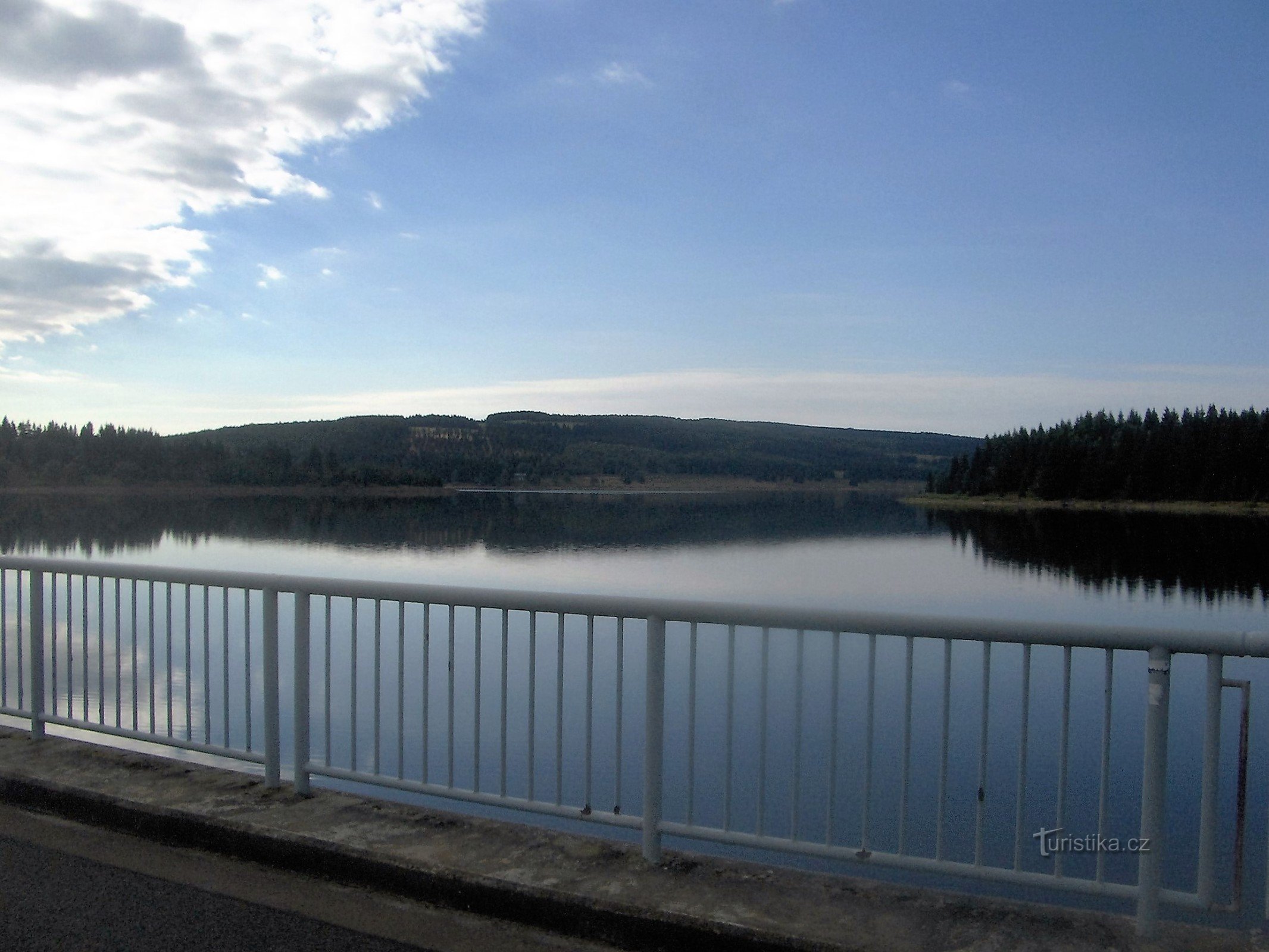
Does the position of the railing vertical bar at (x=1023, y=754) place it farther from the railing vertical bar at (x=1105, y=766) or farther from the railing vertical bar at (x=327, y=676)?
the railing vertical bar at (x=327, y=676)

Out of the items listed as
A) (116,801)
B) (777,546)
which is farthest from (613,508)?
(116,801)

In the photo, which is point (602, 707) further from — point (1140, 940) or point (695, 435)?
point (695, 435)

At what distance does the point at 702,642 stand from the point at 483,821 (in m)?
13.6

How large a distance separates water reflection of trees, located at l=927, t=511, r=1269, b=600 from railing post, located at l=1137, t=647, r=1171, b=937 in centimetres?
3166

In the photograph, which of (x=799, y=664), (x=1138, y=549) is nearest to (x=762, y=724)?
(x=799, y=664)

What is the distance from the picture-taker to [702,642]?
690 inches

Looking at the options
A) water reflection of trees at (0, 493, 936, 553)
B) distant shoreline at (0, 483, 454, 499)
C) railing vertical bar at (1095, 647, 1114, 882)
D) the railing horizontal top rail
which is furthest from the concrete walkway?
distant shoreline at (0, 483, 454, 499)

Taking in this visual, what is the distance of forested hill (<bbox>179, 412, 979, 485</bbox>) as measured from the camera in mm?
136875

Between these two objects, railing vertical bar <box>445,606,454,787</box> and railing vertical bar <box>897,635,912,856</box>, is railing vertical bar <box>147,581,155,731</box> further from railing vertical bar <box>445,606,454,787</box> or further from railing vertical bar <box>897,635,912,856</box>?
railing vertical bar <box>897,635,912,856</box>

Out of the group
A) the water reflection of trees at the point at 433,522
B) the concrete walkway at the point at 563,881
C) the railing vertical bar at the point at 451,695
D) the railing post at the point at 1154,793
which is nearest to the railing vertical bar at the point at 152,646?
the concrete walkway at the point at 563,881

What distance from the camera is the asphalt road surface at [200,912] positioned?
317 centimetres

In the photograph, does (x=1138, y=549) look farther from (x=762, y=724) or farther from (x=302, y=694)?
(x=302, y=694)

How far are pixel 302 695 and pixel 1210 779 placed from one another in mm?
3516

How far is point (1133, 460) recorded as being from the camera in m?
101
